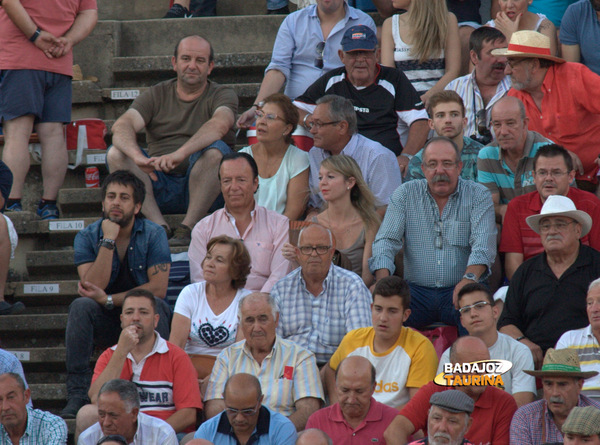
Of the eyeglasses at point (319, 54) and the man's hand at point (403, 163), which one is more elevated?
the eyeglasses at point (319, 54)

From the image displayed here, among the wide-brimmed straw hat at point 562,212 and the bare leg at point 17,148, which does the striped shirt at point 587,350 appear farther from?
the bare leg at point 17,148

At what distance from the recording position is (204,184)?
732 centimetres

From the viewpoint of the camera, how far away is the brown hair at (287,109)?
727 cm

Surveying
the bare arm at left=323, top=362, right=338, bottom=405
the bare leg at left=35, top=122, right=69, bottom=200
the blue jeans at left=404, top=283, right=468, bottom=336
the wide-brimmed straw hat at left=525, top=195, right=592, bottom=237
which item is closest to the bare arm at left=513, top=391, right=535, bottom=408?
A: the blue jeans at left=404, top=283, right=468, bottom=336

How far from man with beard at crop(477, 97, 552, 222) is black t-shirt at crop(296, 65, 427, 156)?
0.87 metres

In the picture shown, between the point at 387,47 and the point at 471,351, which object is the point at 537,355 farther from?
the point at 387,47

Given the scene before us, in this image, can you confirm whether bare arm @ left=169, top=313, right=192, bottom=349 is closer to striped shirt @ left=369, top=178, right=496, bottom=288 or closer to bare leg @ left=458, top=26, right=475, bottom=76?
striped shirt @ left=369, top=178, right=496, bottom=288

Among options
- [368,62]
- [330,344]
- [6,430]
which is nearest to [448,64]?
[368,62]

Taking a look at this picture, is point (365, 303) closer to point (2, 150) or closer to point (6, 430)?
point (6, 430)

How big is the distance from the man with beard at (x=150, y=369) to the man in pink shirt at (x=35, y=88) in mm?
2148

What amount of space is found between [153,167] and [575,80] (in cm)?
304

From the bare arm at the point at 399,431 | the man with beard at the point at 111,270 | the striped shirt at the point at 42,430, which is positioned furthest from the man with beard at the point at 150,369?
the bare arm at the point at 399,431

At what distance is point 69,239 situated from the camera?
7688mm

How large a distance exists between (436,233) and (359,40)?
180 cm
